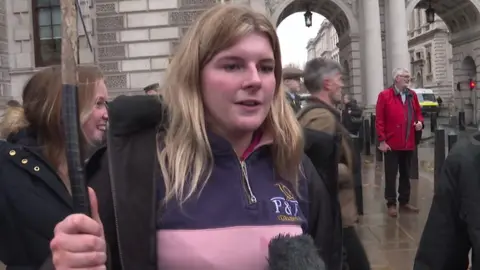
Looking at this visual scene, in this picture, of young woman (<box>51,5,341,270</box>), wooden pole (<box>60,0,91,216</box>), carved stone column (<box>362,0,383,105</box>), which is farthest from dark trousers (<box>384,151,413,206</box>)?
carved stone column (<box>362,0,383,105</box>)

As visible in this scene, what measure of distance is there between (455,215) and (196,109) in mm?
1104

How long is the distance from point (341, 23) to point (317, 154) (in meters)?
32.7

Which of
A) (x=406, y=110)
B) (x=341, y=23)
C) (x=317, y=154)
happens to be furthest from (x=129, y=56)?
(x=341, y=23)

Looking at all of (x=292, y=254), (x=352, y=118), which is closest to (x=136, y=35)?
(x=352, y=118)

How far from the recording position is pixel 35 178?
2.43 metres

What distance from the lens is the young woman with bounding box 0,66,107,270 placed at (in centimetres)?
237

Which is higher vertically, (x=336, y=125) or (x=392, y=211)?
(x=336, y=125)

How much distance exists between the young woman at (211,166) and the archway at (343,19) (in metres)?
28.4

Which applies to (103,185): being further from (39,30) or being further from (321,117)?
(39,30)

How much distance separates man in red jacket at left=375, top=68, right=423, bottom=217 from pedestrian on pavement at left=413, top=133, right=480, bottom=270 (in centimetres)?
583

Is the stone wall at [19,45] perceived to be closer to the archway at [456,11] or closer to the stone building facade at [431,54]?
the archway at [456,11]

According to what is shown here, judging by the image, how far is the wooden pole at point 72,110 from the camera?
97 cm

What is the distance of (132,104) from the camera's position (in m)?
1.66

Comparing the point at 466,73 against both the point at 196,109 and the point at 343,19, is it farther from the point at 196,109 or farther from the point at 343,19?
the point at 196,109
